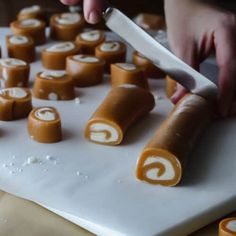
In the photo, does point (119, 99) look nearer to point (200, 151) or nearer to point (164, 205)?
point (200, 151)

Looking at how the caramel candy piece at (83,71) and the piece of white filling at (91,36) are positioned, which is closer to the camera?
the caramel candy piece at (83,71)

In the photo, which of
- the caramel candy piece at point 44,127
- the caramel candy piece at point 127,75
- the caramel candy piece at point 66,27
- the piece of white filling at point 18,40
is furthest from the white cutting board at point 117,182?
the caramel candy piece at point 66,27

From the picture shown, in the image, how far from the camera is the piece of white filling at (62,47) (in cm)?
175

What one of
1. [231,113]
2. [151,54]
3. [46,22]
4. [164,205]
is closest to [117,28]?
[151,54]

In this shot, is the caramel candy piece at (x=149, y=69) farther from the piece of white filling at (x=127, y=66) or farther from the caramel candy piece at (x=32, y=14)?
the caramel candy piece at (x=32, y=14)

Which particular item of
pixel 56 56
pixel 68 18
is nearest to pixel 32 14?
pixel 68 18

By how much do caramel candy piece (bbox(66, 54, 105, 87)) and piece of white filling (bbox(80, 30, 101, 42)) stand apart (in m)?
0.17

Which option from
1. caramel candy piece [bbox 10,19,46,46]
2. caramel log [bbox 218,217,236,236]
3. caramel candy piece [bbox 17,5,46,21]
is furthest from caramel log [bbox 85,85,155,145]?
caramel candy piece [bbox 17,5,46,21]

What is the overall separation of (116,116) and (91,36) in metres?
0.51

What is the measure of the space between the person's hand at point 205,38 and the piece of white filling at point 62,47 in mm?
284

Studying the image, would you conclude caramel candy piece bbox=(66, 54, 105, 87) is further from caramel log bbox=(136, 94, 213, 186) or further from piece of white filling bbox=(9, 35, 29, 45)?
caramel log bbox=(136, 94, 213, 186)

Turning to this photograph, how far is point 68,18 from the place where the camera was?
1.98 m

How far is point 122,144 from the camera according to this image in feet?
4.60

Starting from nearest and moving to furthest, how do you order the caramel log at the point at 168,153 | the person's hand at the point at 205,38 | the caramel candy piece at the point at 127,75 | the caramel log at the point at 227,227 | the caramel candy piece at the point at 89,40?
the caramel log at the point at 227,227
the caramel log at the point at 168,153
the person's hand at the point at 205,38
the caramel candy piece at the point at 127,75
the caramel candy piece at the point at 89,40
